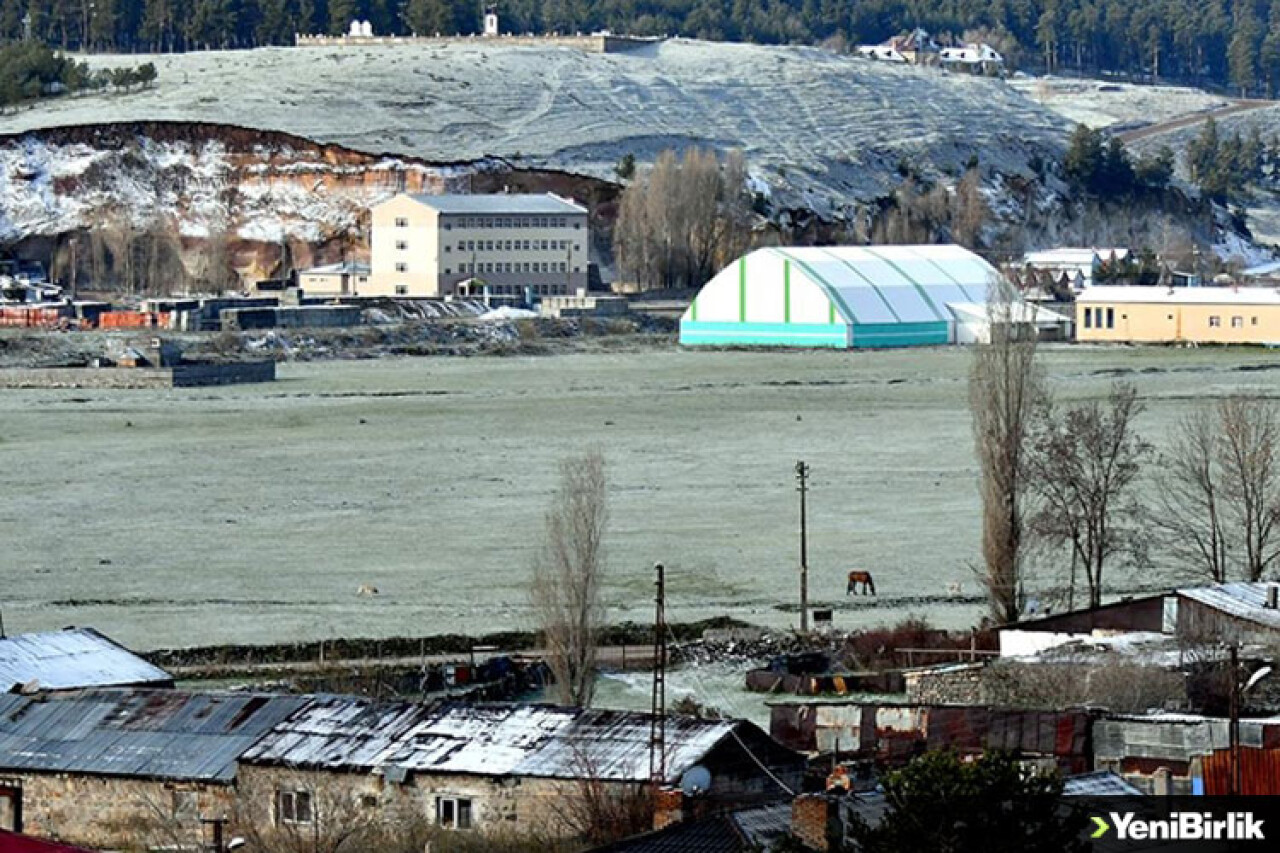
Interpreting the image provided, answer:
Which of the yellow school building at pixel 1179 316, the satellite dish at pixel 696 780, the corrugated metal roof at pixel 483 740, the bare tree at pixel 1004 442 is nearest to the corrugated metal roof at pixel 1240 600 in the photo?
the bare tree at pixel 1004 442

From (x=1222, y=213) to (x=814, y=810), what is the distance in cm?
10878

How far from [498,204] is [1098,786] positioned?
7312 cm

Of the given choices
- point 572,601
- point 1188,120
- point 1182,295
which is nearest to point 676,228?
point 1182,295

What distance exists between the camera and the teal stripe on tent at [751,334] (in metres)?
76.0

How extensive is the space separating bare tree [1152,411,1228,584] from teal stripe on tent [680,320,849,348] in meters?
32.8

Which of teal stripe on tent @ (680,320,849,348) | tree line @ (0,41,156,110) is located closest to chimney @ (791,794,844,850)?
teal stripe on tent @ (680,320,849,348)

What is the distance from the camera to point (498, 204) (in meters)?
88.8

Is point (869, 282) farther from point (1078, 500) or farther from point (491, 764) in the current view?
point (491, 764)

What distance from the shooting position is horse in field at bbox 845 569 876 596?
30859 millimetres

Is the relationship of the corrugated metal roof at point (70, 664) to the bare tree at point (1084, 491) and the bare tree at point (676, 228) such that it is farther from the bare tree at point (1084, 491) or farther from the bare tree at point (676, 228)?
the bare tree at point (676, 228)

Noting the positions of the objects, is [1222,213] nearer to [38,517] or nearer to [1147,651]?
[38,517]

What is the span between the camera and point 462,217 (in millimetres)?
86562

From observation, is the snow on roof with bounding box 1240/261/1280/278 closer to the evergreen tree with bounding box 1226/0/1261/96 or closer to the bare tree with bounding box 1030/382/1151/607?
the bare tree with bounding box 1030/382/1151/607

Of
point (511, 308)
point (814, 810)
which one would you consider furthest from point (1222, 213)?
point (814, 810)
